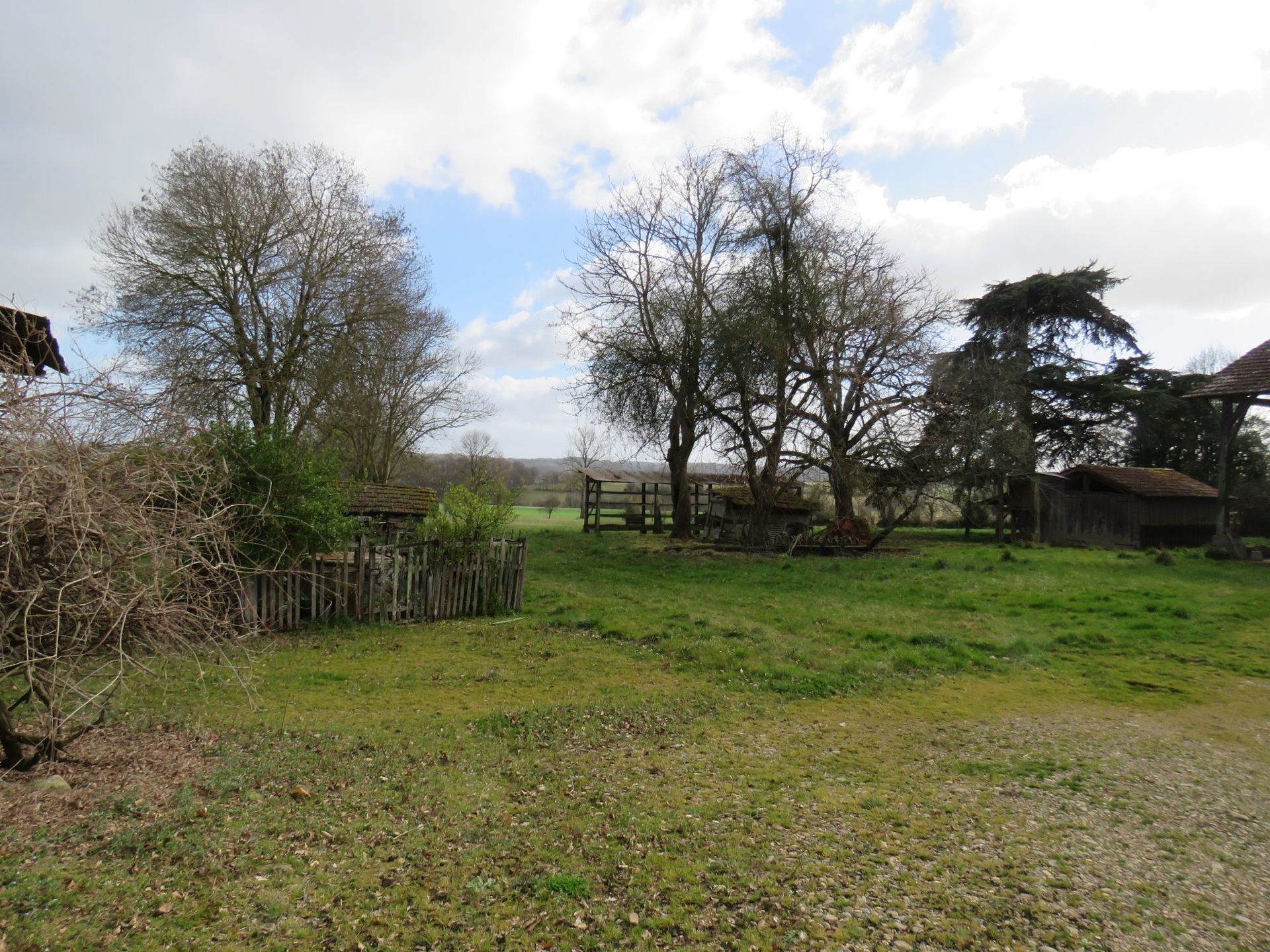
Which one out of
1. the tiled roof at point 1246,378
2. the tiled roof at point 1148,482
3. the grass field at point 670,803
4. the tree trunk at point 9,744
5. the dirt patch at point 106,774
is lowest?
the grass field at point 670,803

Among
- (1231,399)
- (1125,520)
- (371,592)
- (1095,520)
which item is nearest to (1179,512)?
(1125,520)

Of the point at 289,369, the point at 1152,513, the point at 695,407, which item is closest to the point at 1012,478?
the point at 1152,513

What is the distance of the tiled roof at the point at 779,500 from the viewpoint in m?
27.9

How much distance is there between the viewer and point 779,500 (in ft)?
90.3

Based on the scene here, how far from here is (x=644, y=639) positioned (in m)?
11.3

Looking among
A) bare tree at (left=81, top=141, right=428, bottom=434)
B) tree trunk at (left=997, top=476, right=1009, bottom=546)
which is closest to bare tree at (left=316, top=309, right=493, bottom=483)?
bare tree at (left=81, top=141, right=428, bottom=434)

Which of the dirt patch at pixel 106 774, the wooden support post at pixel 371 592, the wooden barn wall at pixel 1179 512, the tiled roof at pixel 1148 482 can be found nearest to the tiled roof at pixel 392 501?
the wooden support post at pixel 371 592

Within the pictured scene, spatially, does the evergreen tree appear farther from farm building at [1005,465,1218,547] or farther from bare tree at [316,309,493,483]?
bare tree at [316,309,493,483]

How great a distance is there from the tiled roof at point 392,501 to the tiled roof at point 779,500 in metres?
11.2

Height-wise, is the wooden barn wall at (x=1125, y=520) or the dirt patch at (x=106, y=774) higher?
the wooden barn wall at (x=1125, y=520)

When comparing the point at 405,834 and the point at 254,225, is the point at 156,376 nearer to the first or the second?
the point at 254,225

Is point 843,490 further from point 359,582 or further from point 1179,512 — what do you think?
point 359,582

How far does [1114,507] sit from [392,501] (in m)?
25.6

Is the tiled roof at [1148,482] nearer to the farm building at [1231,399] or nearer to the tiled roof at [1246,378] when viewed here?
the farm building at [1231,399]
